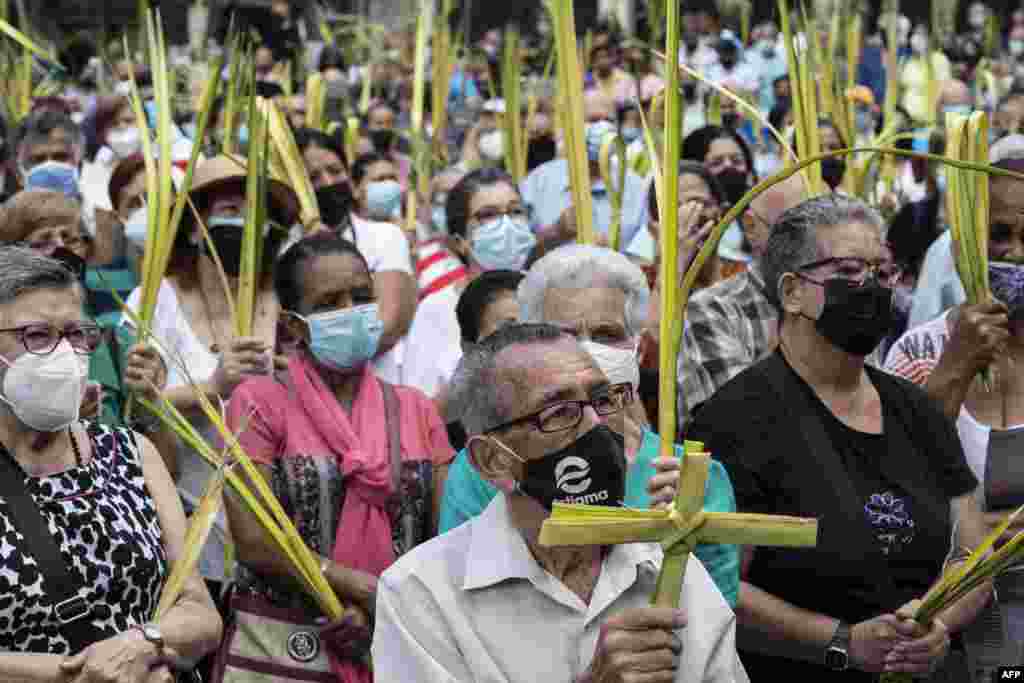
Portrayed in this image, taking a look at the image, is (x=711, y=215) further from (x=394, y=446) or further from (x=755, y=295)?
(x=394, y=446)

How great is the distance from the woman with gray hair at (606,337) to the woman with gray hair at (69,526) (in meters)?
0.59

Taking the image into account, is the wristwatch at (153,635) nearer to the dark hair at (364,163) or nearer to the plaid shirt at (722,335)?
the plaid shirt at (722,335)

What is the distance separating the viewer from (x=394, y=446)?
4.47m

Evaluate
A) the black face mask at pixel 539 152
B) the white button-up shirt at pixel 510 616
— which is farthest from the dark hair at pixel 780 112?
the white button-up shirt at pixel 510 616

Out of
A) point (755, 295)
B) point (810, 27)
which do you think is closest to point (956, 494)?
point (755, 295)

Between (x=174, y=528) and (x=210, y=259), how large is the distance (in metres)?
1.72

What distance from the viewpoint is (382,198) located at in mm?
7820

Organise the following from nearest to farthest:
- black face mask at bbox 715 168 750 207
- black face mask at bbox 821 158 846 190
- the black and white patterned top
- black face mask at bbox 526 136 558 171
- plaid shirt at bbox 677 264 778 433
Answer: the black and white patterned top < plaid shirt at bbox 677 264 778 433 < black face mask at bbox 821 158 846 190 < black face mask at bbox 715 168 750 207 < black face mask at bbox 526 136 558 171

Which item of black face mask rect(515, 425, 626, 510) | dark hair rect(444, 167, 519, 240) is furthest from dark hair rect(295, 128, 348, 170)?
black face mask rect(515, 425, 626, 510)

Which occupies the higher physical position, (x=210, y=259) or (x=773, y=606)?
(x=210, y=259)

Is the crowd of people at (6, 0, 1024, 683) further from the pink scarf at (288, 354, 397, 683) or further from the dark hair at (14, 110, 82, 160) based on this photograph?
the dark hair at (14, 110, 82, 160)

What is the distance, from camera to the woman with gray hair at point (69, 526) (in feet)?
11.1

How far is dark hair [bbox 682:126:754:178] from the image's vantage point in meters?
7.31

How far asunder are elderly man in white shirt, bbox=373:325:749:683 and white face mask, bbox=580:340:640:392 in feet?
1.85
